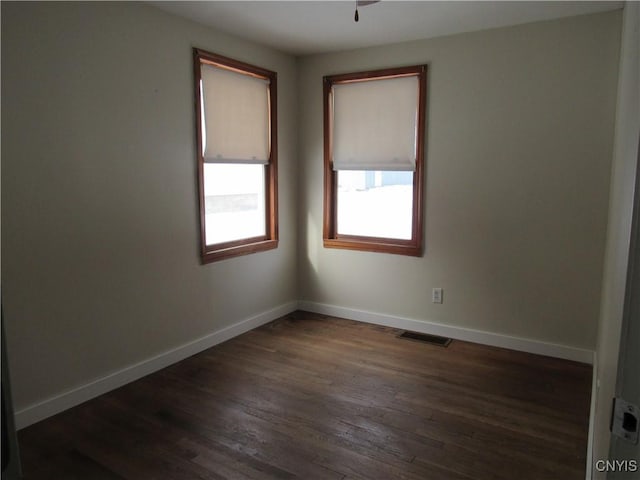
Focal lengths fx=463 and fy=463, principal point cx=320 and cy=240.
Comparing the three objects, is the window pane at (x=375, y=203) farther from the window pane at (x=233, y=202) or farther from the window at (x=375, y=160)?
the window pane at (x=233, y=202)

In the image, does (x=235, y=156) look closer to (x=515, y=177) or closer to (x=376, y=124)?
(x=376, y=124)

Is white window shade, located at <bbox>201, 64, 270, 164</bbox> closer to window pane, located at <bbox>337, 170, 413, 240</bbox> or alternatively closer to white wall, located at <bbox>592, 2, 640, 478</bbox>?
window pane, located at <bbox>337, 170, 413, 240</bbox>

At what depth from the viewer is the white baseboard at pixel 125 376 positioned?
2.62 m

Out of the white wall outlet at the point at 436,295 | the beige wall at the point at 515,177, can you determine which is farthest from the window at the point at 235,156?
the white wall outlet at the point at 436,295

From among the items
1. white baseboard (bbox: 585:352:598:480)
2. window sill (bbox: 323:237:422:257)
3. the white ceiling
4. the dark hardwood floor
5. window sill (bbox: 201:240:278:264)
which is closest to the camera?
white baseboard (bbox: 585:352:598:480)

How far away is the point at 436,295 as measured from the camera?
4008 millimetres

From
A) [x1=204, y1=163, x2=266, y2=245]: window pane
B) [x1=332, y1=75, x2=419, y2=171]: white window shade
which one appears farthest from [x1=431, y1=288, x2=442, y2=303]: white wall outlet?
[x1=204, y1=163, x2=266, y2=245]: window pane

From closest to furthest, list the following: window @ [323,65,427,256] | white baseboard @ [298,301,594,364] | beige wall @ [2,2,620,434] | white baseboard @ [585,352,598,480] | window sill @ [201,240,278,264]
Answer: white baseboard @ [585,352,598,480] < beige wall @ [2,2,620,434] < white baseboard @ [298,301,594,364] < window sill @ [201,240,278,264] < window @ [323,65,427,256]

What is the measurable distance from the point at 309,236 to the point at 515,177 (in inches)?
78.3

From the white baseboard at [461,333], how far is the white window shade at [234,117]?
1595 mm

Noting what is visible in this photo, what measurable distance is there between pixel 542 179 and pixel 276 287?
A: 2.49 meters

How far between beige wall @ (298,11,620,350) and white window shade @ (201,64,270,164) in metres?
0.85

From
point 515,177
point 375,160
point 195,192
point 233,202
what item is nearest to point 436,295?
point 515,177

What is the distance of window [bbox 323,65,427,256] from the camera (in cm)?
394
